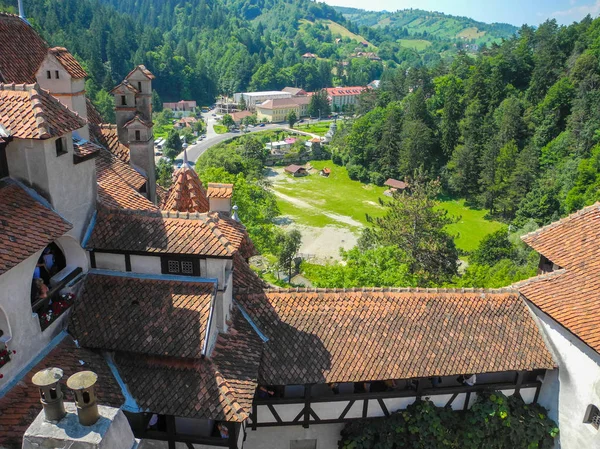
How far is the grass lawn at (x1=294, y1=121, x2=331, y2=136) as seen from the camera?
547 feet

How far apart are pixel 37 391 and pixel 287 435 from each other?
9674 millimetres

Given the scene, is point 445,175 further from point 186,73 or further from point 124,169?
point 186,73

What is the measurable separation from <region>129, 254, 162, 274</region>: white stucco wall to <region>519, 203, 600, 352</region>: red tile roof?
14.1 m

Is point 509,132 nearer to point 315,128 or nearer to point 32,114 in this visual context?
point 315,128

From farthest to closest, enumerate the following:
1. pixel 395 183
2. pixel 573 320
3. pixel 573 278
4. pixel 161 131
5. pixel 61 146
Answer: pixel 161 131, pixel 395 183, pixel 573 278, pixel 573 320, pixel 61 146

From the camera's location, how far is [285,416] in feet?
64.1

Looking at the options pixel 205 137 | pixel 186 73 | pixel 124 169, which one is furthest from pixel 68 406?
pixel 186 73

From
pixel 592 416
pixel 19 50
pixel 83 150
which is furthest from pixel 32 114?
pixel 592 416

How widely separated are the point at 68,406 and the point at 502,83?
10978 centimetres

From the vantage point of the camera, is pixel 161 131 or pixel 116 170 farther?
pixel 161 131

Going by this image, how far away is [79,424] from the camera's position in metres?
9.03

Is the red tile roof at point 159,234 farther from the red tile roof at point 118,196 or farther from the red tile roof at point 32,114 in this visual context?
the red tile roof at point 32,114

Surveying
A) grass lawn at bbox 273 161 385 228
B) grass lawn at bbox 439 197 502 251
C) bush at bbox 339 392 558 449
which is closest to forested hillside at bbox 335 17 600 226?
grass lawn at bbox 439 197 502 251

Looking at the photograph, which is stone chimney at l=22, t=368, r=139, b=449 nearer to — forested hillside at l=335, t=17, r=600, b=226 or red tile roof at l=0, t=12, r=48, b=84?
red tile roof at l=0, t=12, r=48, b=84
